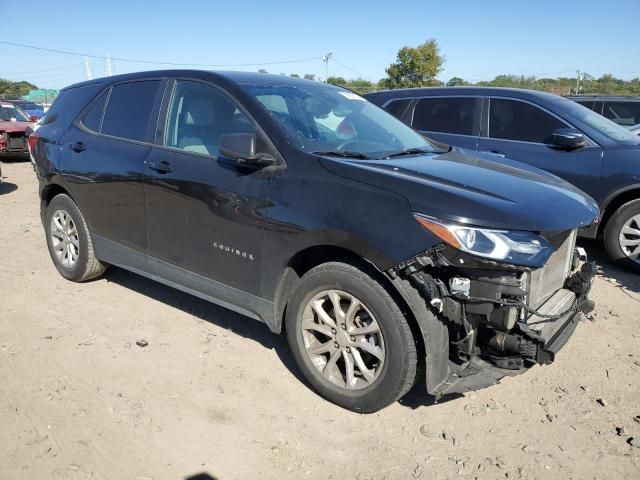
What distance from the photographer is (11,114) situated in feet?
45.3

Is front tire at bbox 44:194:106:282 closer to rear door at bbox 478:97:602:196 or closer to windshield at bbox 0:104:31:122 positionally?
rear door at bbox 478:97:602:196

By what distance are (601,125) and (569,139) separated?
65 centimetres

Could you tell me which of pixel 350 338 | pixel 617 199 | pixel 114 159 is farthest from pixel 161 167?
pixel 617 199

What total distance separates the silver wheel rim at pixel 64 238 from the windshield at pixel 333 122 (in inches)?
91.5

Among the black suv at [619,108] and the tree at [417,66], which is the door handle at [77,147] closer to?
the black suv at [619,108]

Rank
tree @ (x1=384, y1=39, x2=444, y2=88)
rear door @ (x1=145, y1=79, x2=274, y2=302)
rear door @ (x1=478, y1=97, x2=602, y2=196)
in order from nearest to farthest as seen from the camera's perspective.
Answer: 1. rear door @ (x1=145, y1=79, x2=274, y2=302)
2. rear door @ (x1=478, y1=97, x2=602, y2=196)
3. tree @ (x1=384, y1=39, x2=444, y2=88)

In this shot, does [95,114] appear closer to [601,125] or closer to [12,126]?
[601,125]

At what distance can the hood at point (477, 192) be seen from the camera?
8.18 feet

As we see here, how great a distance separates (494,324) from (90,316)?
3.16m

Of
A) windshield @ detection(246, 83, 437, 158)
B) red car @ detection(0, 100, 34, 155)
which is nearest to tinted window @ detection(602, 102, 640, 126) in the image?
windshield @ detection(246, 83, 437, 158)

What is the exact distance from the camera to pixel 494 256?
240 cm

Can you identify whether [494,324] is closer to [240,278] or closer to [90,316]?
[240,278]

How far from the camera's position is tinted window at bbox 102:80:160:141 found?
3.87 metres

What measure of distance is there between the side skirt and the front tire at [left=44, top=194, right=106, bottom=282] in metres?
0.19
